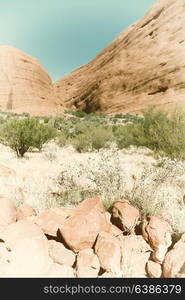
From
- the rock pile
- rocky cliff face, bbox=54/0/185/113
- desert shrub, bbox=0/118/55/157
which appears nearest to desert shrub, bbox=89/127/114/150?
desert shrub, bbox=0/118/55/157

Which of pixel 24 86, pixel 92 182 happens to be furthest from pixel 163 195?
pixel 24 86

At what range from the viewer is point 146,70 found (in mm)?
41219

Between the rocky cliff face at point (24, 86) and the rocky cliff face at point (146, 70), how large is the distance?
6619mm

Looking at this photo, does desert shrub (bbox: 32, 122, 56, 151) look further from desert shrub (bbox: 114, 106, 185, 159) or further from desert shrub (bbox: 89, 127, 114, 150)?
desert shrub (bbox: 114, 106, 185, 159)

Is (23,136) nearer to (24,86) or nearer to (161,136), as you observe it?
(161,136)

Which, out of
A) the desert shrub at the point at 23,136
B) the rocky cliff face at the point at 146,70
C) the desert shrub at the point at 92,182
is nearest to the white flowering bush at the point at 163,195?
→ the desert shrub at the point at 92,182

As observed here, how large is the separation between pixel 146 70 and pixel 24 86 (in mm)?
16223

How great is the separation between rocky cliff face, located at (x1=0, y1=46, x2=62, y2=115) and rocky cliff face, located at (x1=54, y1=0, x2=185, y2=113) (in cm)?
662

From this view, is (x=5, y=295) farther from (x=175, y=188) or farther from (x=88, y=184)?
(x=175, y=188)

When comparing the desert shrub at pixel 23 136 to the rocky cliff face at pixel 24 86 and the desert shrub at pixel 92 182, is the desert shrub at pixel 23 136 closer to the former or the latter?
the desert shrub at pixel 92 182

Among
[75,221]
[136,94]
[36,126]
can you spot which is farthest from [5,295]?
[136,94]

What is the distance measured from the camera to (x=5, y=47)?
4931 centimetres

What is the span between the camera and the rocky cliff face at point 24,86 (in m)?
38.3

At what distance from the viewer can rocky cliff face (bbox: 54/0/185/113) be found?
37219mm
